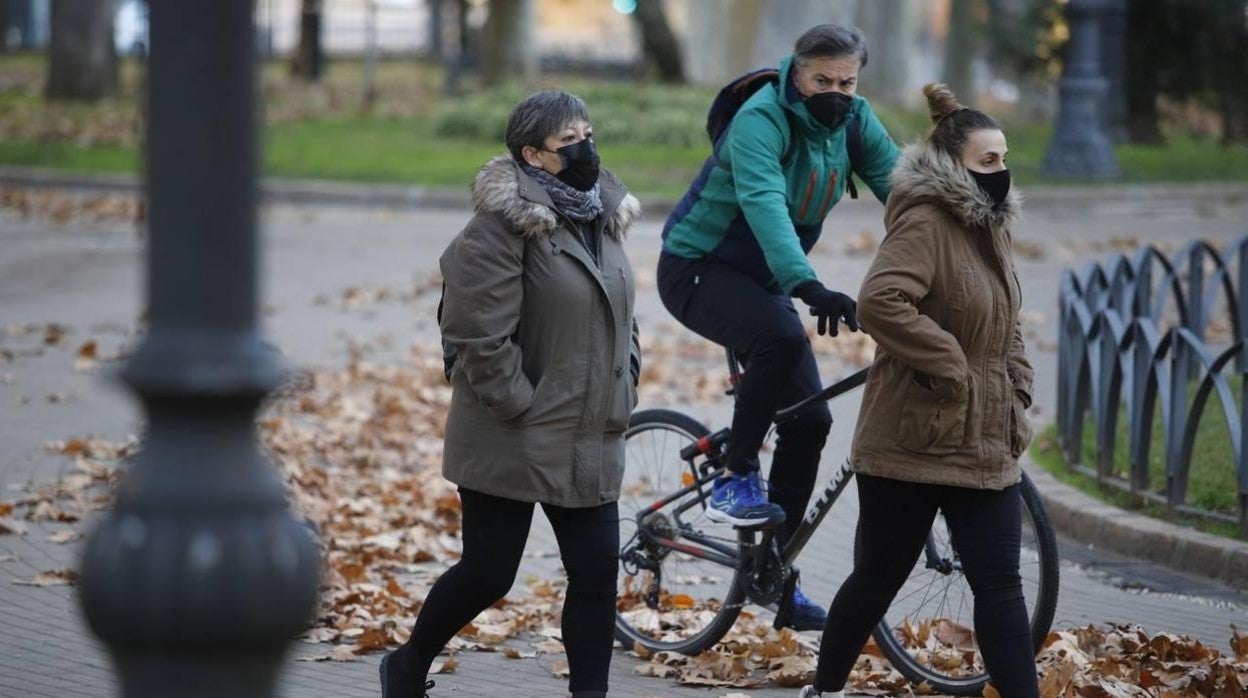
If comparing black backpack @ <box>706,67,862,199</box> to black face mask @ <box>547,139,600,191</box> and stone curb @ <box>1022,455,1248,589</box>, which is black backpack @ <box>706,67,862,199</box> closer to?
black face mask @ <box>547,139,600,191</box>

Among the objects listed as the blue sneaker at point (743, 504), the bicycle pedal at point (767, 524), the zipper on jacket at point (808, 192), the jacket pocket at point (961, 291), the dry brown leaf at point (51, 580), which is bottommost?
the dry brown leaf at point (51, 580)

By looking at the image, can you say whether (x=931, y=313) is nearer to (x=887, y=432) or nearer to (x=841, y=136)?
(x=887, y=432)

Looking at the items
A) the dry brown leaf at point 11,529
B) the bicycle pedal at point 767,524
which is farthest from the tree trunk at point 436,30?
the bicycle pedal at point 767,524

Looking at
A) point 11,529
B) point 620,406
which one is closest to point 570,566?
point 620,406

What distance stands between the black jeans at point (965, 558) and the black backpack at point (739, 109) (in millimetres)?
1156

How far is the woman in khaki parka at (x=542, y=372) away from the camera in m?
4.72

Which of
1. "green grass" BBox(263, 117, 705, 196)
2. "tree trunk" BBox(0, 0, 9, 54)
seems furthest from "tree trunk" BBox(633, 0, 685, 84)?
"tree trunk" BBox(0, 0, 9, 54)

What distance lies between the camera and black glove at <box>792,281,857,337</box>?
16.9ft

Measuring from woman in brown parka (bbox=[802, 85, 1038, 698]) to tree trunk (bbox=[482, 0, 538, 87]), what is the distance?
1149 inches

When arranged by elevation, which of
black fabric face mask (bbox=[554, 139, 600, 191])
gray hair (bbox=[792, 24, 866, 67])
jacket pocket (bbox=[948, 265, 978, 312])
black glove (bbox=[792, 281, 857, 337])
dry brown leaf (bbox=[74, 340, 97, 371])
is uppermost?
gray hair (bbox=[792, 24, 866, 67])

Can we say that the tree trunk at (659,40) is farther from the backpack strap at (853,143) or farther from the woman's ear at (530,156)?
the woman's ear at (530,156)

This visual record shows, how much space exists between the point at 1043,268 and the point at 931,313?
11947 mm

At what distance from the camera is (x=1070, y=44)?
23094 mm

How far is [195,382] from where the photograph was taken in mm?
2482
